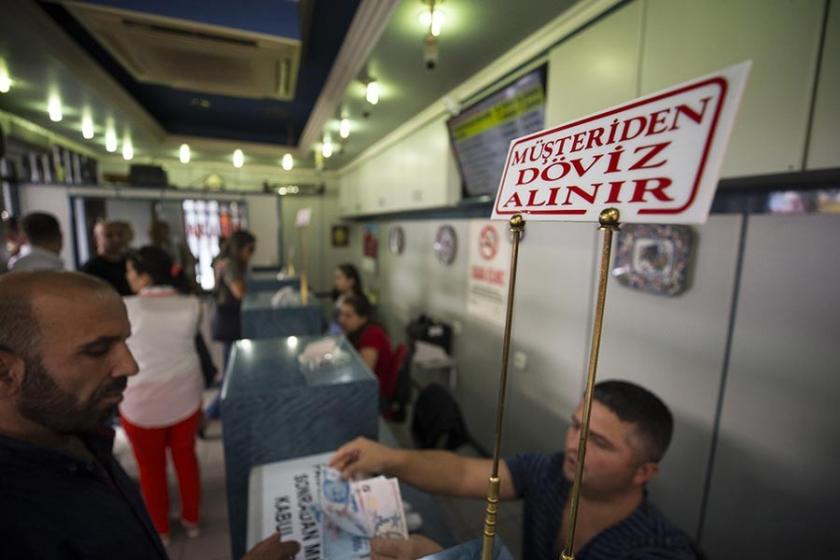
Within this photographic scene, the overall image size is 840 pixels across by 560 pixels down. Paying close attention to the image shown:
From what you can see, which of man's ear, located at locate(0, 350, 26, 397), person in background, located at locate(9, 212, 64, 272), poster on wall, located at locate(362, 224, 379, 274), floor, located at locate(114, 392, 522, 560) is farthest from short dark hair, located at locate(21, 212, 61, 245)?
poster on wall, located at locate(362, 224, 379, 274)

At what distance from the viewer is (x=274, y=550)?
2.45 feet

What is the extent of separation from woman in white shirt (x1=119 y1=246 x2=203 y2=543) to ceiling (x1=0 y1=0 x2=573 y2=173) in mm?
1263

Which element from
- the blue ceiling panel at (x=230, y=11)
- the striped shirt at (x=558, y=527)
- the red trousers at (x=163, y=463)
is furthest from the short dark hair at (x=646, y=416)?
the blue ceiling panel at (x=230, y=11)

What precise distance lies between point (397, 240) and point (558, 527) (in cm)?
354

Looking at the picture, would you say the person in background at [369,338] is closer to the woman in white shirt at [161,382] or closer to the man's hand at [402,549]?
the woman in white shirt at [161,382]

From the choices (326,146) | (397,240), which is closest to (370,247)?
(397,240)

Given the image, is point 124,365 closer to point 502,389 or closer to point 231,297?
point 502,389

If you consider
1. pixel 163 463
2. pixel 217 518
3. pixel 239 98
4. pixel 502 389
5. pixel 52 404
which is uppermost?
pixel 239 98

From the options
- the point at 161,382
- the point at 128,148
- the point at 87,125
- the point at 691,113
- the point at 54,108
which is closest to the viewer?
the point at 691,113

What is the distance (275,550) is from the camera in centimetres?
75

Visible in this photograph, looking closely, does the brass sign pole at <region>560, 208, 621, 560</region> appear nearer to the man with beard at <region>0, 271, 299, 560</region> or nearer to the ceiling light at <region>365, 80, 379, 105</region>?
the man with beard at <region>0, 271, 299, 560</region>

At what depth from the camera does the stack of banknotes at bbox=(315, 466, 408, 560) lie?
0.80 metres

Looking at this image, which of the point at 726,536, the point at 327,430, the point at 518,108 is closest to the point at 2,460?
the point at 327,430

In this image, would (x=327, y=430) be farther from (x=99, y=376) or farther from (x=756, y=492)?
(x=756, y=492)
